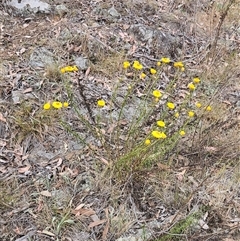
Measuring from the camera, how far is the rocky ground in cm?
233

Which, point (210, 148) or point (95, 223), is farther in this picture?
point (210, 148)

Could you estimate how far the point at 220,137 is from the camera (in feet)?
9.64

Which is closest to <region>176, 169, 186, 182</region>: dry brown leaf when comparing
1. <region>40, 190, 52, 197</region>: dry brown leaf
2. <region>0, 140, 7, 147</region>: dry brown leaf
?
<region>40, 190, 52, 197</region>: dry brown leaf

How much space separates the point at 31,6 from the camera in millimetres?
3852

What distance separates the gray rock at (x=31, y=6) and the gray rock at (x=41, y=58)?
2.04 ft

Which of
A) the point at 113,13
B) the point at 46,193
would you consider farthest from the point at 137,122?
the point at 113,13

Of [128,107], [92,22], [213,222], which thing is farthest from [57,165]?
[92,22]

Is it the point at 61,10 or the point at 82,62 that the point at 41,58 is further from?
the point at 61,10

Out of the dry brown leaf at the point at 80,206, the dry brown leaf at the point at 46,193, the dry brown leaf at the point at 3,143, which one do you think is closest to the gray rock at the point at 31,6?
the dry brown leaf at the point at 3,143

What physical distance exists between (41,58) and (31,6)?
79cm

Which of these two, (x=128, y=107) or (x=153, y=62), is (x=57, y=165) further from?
(x=153, y=62)

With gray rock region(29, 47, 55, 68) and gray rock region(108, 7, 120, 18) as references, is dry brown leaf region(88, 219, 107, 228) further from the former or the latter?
gray rock region(108, 7, 120, 18)

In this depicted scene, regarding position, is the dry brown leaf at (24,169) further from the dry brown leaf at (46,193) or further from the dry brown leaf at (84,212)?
the dry brown leaf at (84,212)

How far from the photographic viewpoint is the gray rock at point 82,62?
3385mm
